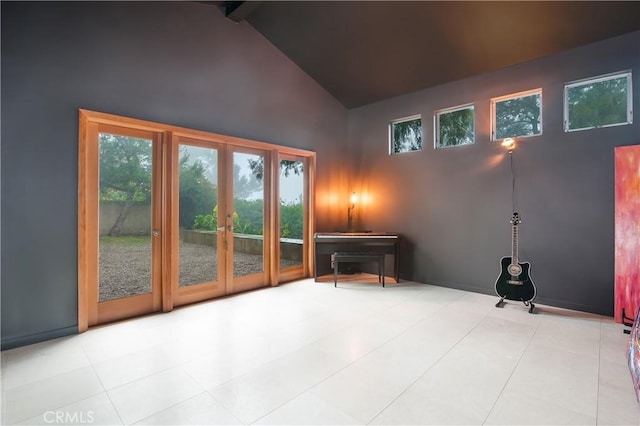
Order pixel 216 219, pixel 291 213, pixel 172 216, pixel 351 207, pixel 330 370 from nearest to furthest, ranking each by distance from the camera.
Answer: pixel 330 370 < pixel 172 216 < pixel 216 219 < pixel 291 213 < pixel 351 207

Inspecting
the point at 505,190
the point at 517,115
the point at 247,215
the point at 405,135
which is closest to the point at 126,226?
the point at 247,215

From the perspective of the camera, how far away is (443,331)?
308 centimetres

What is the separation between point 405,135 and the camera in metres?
5.36

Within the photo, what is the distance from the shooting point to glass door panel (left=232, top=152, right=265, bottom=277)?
450 centimetres

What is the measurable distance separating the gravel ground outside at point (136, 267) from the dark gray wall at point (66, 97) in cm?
31

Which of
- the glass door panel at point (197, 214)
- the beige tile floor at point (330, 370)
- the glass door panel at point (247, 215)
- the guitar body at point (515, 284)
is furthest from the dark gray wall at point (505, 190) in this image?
the glass door panel at point (197, 214)

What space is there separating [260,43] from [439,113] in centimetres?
302

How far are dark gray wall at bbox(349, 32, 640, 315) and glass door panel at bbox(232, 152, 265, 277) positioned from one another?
6.85 feet

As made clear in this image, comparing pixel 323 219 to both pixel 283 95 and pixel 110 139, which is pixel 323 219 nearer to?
→ pixel 283 95

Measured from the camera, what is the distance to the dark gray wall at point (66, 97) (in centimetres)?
273

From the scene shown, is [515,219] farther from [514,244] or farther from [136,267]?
[136,267]

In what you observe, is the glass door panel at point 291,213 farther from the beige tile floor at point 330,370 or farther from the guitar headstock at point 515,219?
the guitar headstock at point 515,219

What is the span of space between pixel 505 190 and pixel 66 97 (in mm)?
5236

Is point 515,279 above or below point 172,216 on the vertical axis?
below
